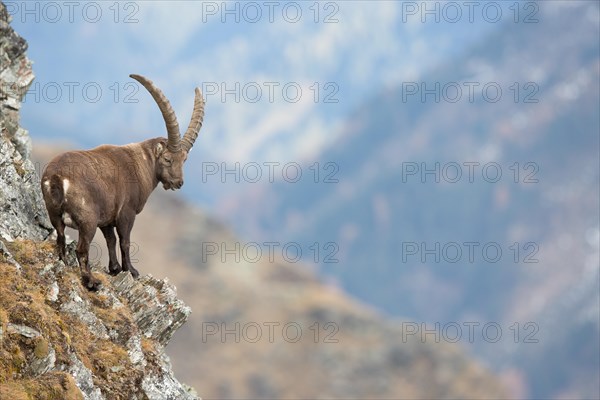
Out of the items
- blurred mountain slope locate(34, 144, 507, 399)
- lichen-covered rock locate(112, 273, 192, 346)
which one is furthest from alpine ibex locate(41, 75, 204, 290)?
blurred mountain slope locate(34, 144, 507, 399)

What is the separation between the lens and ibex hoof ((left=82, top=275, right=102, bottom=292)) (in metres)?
18.8

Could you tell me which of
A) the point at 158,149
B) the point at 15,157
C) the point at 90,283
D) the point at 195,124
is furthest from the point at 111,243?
the point at 195,124

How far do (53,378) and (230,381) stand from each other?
433 feet

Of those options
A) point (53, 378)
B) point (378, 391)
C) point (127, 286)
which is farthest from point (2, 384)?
point (378, 391)

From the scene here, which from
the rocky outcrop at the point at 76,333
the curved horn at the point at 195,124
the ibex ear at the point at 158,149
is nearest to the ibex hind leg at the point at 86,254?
the rocky outcrop at the point at 76,333

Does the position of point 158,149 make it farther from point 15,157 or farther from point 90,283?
point 90,283

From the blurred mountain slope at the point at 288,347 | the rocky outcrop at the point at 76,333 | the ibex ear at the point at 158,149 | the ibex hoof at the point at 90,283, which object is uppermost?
the blurred mountain slope at the point at 288,347

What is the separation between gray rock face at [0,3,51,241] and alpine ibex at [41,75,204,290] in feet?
4.74

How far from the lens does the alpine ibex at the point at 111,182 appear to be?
59.6ft

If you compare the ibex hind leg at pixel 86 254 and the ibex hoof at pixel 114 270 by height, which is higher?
the ibex hoof at pixel 114 270

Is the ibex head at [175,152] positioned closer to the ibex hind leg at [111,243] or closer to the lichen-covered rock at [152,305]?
the ibex hind leg at [111,243]

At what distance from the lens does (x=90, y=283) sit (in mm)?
18859

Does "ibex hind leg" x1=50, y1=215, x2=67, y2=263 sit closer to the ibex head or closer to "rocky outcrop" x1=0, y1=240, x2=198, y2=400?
"rocky outcrop" x1=0, y1=240, x2=198, y2=400

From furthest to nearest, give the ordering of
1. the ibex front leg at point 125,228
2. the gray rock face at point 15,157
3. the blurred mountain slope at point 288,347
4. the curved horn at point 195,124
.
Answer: the blurred mountain slope at point 288,347, the curved horn at point 195,124, the ibex front leg at point 125,228, the gray rock face at point 15,157
